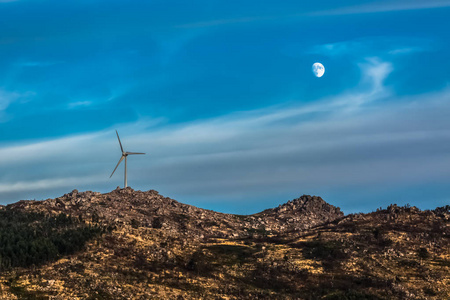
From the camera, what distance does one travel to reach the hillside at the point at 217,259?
72.1 m

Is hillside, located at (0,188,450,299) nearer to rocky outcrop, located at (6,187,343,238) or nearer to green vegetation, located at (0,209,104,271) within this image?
green vegetation, located at (0,209,104,271)

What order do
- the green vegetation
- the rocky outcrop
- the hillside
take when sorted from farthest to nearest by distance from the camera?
the rocky outcrop < the green vegetation < the hillside

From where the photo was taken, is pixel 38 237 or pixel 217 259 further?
pixel 217 259

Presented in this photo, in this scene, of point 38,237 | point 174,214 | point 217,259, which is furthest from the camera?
point 174,214

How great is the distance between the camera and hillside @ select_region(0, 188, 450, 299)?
72.1 metres

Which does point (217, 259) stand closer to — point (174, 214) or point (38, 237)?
point (38, 237)

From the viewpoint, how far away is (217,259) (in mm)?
91688

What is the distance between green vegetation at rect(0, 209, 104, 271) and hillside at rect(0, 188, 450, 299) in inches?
7.8

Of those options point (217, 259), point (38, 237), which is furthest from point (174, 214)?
point (38, 237)

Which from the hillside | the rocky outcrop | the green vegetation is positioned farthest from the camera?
the rocky outcrop

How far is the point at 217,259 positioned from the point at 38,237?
3276cm

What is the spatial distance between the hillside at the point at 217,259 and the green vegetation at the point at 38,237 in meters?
0.20

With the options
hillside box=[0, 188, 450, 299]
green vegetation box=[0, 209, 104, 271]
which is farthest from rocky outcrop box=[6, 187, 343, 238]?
green vegetation box=[0, 209, 104, 271]

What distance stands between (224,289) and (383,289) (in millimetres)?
26115
